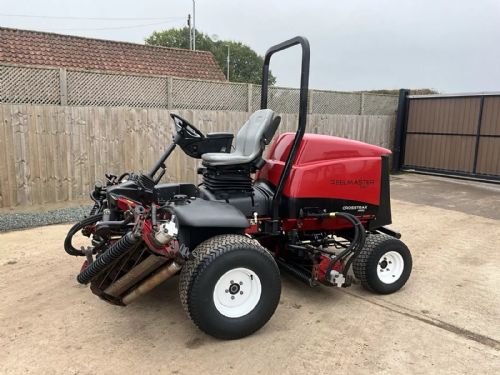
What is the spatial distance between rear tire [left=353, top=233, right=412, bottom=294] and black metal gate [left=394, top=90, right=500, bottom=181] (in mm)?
8072

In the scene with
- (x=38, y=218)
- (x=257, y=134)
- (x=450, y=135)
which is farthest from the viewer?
(x=450, y=135)

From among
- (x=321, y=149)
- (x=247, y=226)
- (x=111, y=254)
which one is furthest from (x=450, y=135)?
(x=111, y=254)

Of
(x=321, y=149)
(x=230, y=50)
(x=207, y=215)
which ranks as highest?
(x=230, y=50)

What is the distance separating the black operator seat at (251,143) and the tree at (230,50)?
46134 mm

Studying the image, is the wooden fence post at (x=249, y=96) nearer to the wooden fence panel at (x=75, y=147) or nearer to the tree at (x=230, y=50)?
the wooden fence panel at (x=75, y=147)

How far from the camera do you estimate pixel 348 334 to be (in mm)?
2975

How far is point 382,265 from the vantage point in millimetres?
3697

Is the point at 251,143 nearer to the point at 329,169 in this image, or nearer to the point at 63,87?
the point at 329,169

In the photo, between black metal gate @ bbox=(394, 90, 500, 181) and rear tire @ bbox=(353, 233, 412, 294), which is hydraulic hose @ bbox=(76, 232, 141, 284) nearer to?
rear tire @ bbox=(353, 233, 412, 294)

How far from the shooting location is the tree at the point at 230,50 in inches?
1900

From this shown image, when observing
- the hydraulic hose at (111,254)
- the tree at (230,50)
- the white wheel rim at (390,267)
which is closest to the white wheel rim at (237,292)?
the hydraulic hose at (111,254)

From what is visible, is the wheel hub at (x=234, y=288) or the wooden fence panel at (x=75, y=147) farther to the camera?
the wooden fence panel at (x=75, y=147)

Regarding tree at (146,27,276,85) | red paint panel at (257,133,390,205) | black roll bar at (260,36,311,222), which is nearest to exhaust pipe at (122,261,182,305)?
black roll bar at (260,36,311,222)

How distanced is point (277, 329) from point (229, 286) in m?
0.50
